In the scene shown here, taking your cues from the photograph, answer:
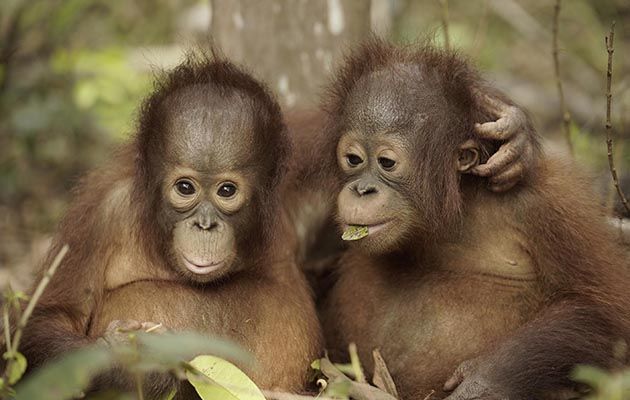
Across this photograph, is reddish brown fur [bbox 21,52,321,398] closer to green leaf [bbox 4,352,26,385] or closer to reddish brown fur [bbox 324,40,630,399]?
reddish brown fur [bbox 324,40,630,399]

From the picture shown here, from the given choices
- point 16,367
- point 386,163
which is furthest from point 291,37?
point 16,367

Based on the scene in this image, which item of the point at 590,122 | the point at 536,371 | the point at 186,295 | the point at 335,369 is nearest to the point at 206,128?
the point at 186,295

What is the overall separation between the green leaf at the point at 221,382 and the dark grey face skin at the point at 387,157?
80 cm

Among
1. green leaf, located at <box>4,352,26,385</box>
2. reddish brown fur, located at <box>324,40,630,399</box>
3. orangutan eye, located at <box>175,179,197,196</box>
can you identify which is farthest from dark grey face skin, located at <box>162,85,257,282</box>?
green leaf, located at <box>4,352,26,385</box>

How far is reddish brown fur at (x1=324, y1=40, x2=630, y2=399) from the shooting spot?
4.14 m

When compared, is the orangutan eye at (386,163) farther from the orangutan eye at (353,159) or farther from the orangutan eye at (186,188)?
the orangutan eye at (186,188)

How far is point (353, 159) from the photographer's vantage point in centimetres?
438

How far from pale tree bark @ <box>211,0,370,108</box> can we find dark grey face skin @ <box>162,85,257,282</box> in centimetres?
162

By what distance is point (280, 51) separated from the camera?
5.93m

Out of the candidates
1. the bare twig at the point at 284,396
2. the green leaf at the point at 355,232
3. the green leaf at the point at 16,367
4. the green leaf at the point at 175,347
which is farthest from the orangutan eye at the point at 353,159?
the green leaf at the point at 16,367

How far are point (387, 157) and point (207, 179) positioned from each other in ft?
2.52

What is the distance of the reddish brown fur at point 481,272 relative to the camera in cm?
414

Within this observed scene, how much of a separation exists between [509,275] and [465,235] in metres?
0.27

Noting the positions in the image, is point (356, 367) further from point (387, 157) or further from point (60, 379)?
point (60, 379)
